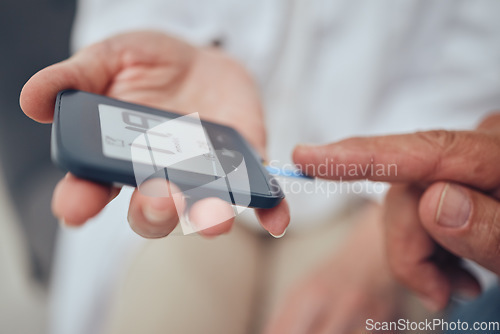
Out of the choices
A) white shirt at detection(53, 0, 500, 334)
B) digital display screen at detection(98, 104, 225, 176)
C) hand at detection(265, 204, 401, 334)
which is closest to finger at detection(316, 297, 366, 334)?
hand at detection(265, 204, 401, 334)

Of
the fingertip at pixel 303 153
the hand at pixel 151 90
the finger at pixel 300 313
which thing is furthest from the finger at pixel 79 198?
the finger at pixel 300 313

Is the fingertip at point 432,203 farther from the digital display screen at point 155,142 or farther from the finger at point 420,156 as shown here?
the digital display screen at point 155,142

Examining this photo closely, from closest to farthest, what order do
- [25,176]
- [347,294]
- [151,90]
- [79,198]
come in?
[79,198] → [151,90] → [347,294] → [25,176]

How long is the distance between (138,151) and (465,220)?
22cm

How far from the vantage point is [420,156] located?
11.2 inches

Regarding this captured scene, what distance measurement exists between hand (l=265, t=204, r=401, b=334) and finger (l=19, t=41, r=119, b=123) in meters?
0.28

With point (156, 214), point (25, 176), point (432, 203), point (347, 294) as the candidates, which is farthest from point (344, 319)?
point (25, 176)

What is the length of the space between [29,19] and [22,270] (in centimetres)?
33

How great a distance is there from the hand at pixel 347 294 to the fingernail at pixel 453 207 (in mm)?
141

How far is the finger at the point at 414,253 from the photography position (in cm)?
37

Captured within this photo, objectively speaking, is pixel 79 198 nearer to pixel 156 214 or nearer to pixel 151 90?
pixel 156 214

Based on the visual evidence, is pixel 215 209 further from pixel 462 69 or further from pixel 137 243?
pixel 462 69

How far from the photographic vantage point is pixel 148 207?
0.21m

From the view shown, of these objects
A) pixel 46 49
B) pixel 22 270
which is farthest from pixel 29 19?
pixel 22 270
